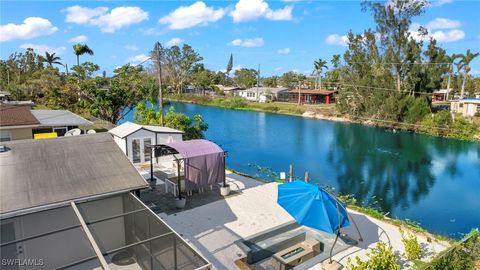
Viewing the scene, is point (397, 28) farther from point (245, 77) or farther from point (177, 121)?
point (245, 77)

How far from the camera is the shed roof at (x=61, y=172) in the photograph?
6.71 metres

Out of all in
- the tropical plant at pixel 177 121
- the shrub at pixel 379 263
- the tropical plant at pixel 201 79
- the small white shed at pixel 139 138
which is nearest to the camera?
the shrub at pixel 379 263

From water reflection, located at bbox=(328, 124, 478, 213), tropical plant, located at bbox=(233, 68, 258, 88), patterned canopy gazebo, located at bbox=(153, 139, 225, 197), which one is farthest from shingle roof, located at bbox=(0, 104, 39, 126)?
tropical plant, located at bbox=(233, 68, 258, 88)

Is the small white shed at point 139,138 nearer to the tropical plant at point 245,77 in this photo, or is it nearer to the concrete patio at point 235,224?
the concrete patio at point 235,224

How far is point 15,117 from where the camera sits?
53.2 feet

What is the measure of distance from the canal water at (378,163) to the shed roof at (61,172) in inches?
512

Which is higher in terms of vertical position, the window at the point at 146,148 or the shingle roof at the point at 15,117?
the shingle roof at the point at 15,117

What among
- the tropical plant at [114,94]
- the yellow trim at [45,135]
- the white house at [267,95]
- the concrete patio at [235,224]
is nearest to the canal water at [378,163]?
the concrete patio at [235,224]

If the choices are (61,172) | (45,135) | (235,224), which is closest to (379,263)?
(235,224)

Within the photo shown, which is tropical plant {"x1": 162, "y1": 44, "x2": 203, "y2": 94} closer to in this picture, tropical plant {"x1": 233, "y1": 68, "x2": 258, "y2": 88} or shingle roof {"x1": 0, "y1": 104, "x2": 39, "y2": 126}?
tropical plant {"x1": 233, "y1": 68, "x2": 258, "y2": 88}

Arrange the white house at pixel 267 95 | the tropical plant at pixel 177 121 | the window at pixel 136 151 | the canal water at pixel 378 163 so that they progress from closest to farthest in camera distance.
Result: the canal water at pixel 378 163, the window at pixel 136 151, the tropical plant at pixel 177 121, the white house at pixel 267 95

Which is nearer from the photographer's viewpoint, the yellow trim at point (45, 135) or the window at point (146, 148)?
the yellow trim at point (45, 135)

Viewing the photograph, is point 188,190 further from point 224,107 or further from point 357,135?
point 224,107

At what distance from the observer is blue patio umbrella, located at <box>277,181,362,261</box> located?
8266mm
